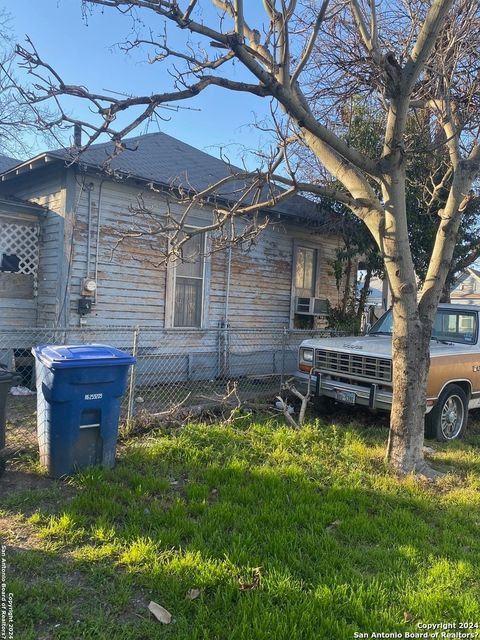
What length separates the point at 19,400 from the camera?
7023 mm

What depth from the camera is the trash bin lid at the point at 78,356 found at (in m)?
4.16

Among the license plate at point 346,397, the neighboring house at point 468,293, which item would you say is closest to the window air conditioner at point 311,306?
the license plate at point 346,397

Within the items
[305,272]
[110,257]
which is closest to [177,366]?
[110,257]

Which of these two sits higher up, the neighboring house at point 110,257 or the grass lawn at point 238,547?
the neighboring house at point 110,257

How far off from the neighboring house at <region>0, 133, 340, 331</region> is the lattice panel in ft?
0.06

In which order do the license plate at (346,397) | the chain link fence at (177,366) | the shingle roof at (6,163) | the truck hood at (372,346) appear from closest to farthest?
the truck hood at (372,346), the license plate at (346,397), the chain link fence at (177,366), the shingle roof at (6,163)

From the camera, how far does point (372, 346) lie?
6.31 metres

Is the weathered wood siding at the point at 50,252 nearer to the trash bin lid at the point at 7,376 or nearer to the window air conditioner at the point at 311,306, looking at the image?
the trash bin lid at the point at 7,376

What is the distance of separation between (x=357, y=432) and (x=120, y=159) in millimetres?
6354

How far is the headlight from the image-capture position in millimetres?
6996

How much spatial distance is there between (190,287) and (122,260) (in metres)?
1.59

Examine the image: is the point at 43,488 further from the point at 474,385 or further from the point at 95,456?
the point at 474,385

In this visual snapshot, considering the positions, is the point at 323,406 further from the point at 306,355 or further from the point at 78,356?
the point at 78,356

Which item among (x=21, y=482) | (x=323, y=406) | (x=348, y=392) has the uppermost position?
(x=348, y=392)
